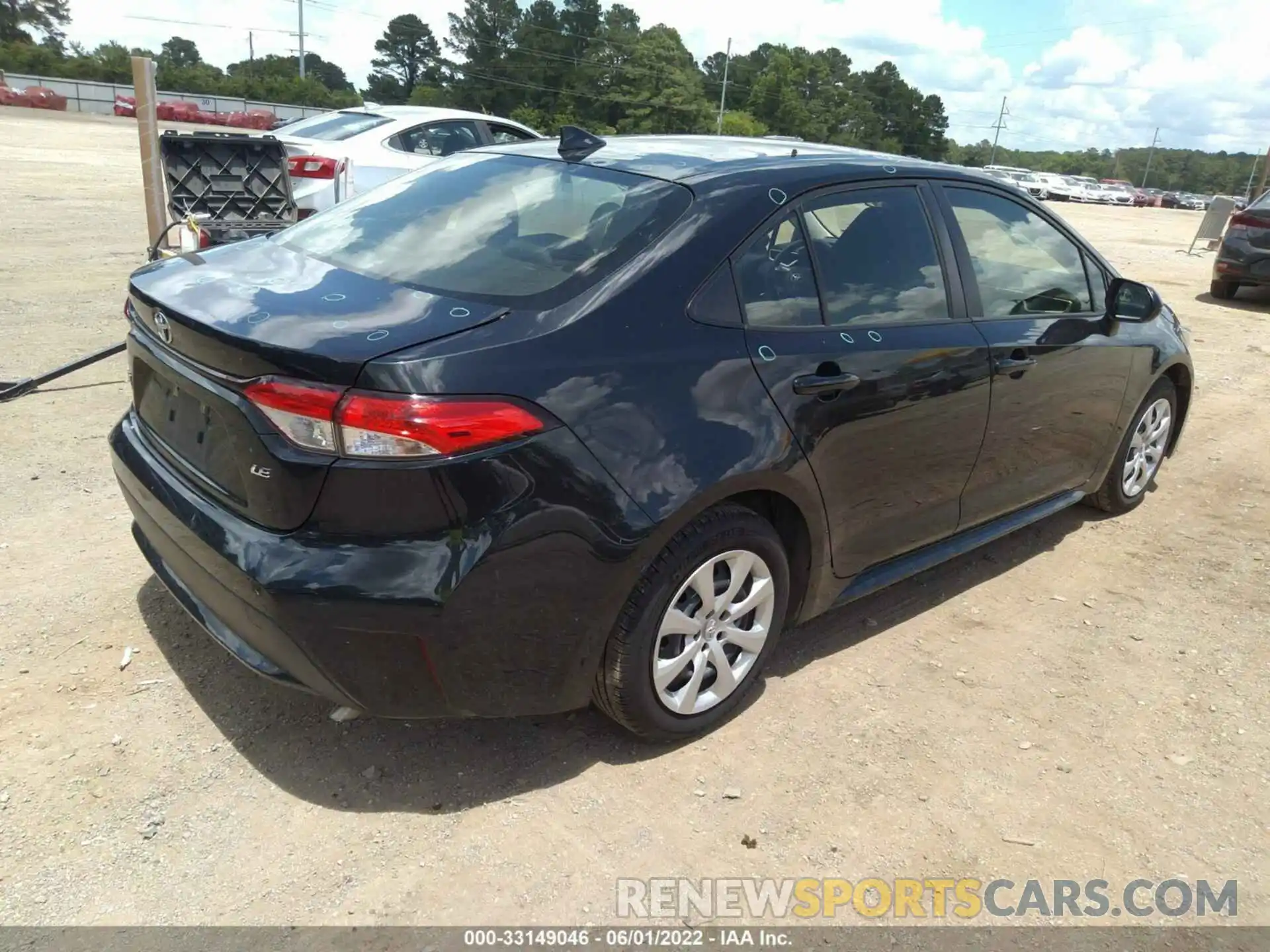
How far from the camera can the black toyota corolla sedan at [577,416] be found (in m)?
2.29

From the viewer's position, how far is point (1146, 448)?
501 centimetres

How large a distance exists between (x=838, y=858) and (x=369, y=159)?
29.8 feet

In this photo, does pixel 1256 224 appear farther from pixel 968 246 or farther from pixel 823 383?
pixel 823 383

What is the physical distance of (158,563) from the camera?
114 inches

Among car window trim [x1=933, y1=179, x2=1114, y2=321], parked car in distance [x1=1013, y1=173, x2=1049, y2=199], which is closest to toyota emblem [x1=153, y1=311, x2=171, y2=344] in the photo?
car window trim [x1=933, y1=179, x2=1114, y2=321]

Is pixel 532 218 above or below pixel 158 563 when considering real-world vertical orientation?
above

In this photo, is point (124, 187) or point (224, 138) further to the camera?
point (124, 187)

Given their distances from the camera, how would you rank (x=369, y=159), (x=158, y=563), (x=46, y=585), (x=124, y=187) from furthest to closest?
1. (x=124, y=187)
2. (x=369, y=159)
3. (x=46, y=585)
4. (x=158, y=563)

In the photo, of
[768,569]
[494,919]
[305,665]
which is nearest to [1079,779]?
[768,569]

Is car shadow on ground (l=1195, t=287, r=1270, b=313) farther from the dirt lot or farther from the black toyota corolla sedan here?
the black toyota corolla sedan

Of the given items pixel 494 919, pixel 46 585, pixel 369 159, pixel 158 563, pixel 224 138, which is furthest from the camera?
pixel 369 159

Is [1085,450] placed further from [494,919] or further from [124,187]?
[124,187]

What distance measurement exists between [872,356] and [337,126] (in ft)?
29.7

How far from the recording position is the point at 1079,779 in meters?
2.97
